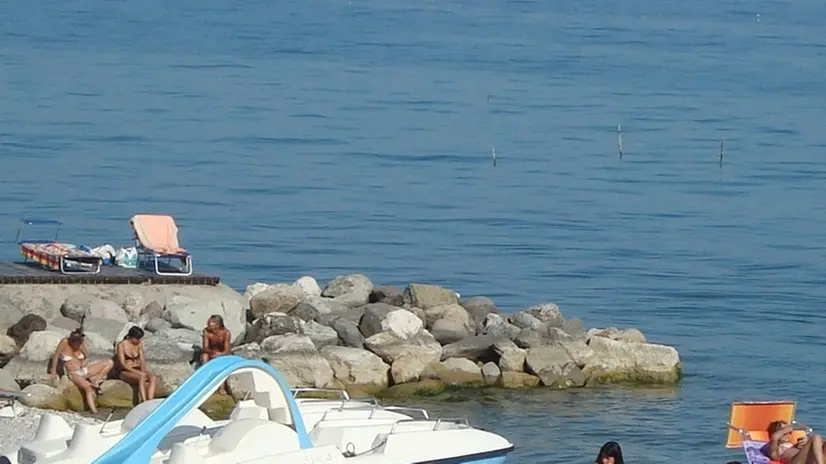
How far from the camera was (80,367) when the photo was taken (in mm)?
20109

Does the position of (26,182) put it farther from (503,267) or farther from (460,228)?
(503,267)

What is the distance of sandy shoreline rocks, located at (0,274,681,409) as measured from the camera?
21.6m

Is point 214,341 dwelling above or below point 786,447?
below

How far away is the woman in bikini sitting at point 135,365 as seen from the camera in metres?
20.0

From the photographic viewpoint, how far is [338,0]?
387ft

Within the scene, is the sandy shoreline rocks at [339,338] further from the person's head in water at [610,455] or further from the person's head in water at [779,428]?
the person's head in water at [610,455]

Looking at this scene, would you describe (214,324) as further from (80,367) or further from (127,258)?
(127,258)

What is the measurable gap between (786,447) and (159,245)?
457 inches

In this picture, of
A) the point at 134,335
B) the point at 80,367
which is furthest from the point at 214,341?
the point at 80,367

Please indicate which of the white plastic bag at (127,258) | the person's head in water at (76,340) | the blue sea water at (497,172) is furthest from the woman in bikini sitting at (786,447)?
the white plastic bag at (127,258)

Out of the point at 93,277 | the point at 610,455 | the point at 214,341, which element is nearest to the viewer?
the point at 610,455

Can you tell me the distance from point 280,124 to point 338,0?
60.5 metres

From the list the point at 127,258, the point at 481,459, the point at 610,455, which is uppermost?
the point at 610,455

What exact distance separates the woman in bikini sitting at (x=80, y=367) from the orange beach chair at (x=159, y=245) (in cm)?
402
